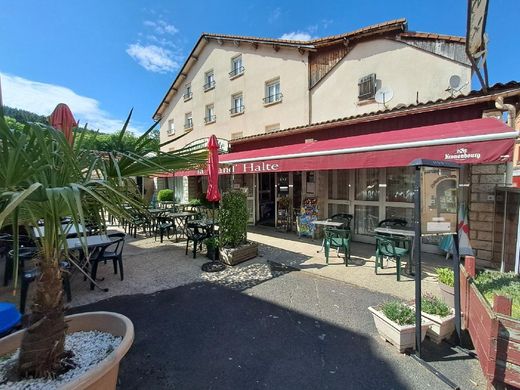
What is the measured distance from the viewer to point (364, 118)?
8.17 m

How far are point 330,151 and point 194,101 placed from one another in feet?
54.1

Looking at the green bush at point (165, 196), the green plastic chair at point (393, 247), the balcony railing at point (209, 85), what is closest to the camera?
the green plastic chair at point (393, 247)

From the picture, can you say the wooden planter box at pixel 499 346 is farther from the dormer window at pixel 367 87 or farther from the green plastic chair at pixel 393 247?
the dormer window at pixel 367 87

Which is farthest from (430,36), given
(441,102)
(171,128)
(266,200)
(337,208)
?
(171,128)

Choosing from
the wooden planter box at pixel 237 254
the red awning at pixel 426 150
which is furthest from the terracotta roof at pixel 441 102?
the wooden planter box at pixel 237 254

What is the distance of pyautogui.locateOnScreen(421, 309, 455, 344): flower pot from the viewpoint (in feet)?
11.5

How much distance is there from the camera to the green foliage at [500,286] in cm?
314

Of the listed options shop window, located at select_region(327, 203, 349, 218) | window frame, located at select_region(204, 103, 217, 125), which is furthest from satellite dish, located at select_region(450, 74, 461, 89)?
window frame, located at select_region(204, 103, 217, 125)

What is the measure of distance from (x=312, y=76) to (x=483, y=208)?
971 centimetres

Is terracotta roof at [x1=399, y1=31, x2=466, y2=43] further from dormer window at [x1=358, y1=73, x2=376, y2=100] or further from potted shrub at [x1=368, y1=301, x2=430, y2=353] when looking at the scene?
potted shrub at [x1=368, y1=301, x2=430, y2=353]

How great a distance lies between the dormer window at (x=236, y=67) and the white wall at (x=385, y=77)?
6.21 meters

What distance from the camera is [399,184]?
27.0ft

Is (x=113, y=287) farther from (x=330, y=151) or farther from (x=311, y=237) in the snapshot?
(x=311, y=237)

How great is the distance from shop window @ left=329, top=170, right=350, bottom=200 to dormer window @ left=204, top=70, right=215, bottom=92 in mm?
13042
